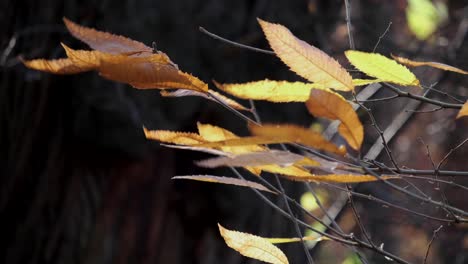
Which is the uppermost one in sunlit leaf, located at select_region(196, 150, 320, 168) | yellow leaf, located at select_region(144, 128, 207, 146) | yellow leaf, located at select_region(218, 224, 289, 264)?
sunlit leaf, located at select_region(196, 150, 320, 168)

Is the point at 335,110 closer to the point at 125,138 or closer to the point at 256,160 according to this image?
the point at 256,160

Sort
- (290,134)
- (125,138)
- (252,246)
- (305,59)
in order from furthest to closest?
(125,138)
(252,246)
(305,59)
(290,134)

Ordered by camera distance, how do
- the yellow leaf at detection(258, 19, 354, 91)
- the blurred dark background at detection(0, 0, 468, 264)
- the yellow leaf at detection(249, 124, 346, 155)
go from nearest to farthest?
the yellow leaf at detection(249, 124, 346, 155) → the yellow leaf at detection(258, 19, 354, 91) → the blurred dark background at detection(0, 0, 468, 264)

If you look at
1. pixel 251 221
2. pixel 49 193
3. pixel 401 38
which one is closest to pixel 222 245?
pixel 251 221

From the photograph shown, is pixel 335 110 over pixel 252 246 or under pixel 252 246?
over

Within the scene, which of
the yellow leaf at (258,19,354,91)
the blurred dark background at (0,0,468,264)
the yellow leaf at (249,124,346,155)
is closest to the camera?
the yellow leaf at (249,124,346,155)

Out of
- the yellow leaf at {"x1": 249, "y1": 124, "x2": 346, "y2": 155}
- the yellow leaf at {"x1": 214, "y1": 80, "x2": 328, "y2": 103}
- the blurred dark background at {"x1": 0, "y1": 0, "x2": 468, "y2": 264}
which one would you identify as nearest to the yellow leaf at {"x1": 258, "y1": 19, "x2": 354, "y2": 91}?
the yellow leaf at {"x1": 214, "y1": 80, "x2": 328, "y2": 103}

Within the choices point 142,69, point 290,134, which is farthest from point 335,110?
point 142,69

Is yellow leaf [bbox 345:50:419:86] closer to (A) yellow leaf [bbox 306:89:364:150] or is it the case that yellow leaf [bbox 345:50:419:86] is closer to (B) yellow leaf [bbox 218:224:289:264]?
(A) yellow leaf [bbox 306:89:364:150]
